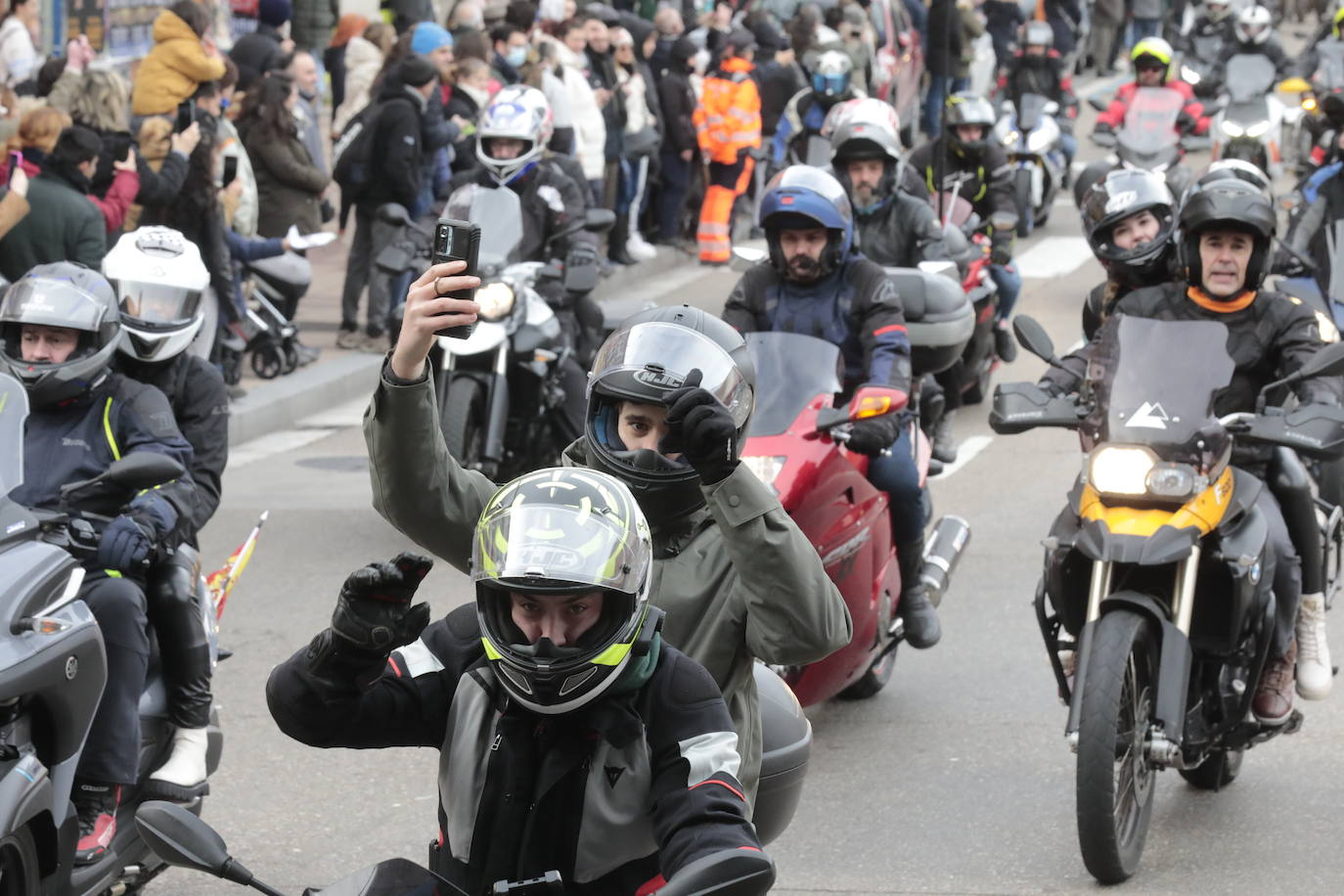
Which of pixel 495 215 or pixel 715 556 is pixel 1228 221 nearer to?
pixel 715 556

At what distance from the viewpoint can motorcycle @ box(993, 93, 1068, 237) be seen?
70.7ft

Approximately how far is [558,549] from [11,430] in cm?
225

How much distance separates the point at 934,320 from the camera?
8.62 metres

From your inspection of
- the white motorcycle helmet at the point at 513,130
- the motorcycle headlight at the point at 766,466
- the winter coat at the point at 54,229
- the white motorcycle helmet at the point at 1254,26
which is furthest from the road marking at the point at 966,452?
the white motorcycle helmet at the point at 1254,26

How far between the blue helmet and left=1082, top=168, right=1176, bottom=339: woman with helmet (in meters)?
0.87

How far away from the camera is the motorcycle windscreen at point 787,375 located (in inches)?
282

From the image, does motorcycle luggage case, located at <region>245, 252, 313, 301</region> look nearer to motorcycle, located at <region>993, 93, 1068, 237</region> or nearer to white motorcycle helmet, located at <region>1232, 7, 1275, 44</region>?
motorcycle, located at <region>993, 93, 1068, 237</region>

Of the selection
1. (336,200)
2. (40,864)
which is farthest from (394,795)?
(336,200)

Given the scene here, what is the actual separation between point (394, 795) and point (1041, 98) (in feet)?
58.8

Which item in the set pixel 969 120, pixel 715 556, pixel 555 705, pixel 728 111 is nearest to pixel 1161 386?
pixel 715 556

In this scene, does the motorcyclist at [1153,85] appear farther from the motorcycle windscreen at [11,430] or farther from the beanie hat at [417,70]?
the motorcycle windscreen at [11,430]

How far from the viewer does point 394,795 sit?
701cm

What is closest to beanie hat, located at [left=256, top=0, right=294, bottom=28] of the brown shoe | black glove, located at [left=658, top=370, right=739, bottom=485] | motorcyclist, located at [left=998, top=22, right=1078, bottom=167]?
motorcyclist, located at [left=998, top=22, right=1078, bottom=167]

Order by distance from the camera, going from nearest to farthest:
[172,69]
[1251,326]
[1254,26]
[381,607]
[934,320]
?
1. [381,607]
2. [1251,326]
3. [934,320]
4. [172,69]
5. [1254,26]
